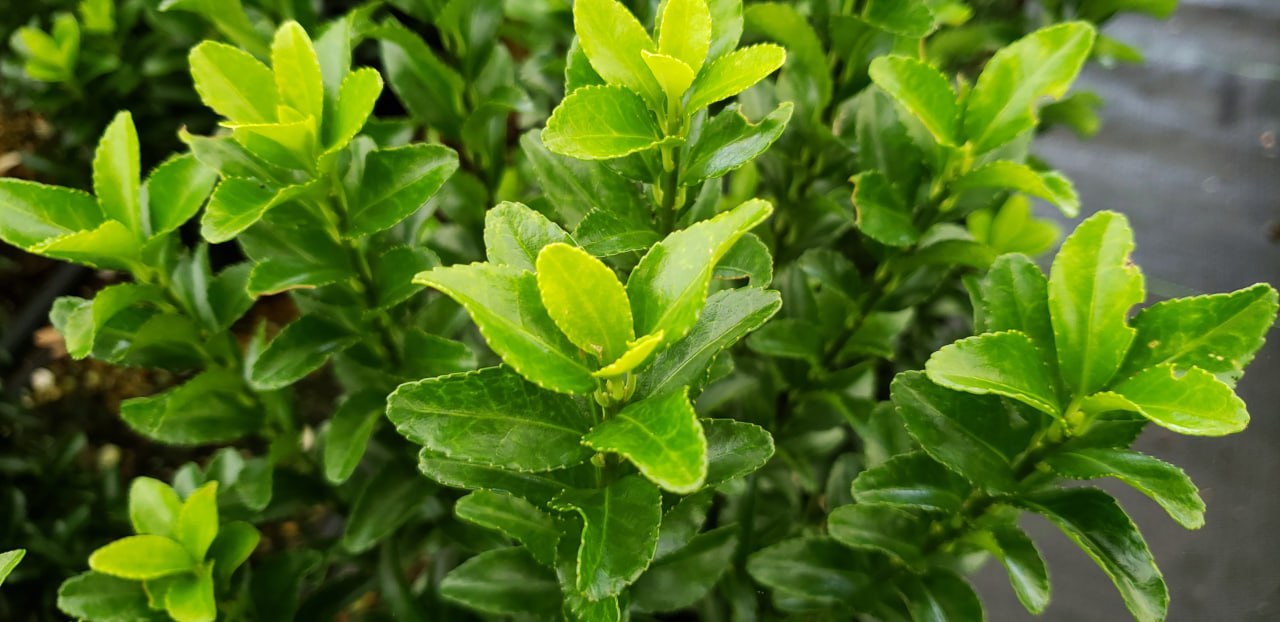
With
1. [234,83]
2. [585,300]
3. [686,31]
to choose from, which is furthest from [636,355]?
[234,83]

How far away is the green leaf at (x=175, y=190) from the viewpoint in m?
0.72

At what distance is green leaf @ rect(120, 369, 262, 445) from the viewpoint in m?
0.80

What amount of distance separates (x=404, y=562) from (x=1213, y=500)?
6.03 feet

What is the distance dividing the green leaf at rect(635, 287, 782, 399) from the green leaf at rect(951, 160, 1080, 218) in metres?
→ 0.33

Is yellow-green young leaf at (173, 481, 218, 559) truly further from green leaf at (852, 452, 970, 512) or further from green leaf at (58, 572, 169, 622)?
green leaf at (852, 452, 970, 512)

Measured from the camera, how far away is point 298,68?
0.65 metres

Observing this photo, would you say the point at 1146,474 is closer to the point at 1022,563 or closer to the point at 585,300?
the point at 1022,563

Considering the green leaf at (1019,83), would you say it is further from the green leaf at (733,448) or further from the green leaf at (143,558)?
the green leaf at (143,558)

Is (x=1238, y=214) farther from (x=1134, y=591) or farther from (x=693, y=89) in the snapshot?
(x=693, y=89)

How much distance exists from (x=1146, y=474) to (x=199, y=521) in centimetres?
79

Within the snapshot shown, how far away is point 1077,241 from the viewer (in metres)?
0.57

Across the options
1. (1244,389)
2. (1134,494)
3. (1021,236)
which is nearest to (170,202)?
(1021,236)

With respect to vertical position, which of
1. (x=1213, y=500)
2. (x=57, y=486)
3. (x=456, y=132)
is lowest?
(x=1213, y=500)

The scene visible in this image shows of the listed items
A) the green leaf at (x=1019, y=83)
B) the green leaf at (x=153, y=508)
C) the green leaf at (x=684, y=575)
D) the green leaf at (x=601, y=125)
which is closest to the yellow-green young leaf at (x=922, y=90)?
the green leaf at (x=1019, y=83)
